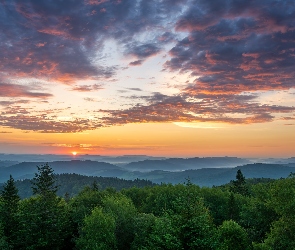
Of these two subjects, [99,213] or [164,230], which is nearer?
[164,230]

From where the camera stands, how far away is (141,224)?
5525 cm

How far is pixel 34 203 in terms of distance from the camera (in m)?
61.8

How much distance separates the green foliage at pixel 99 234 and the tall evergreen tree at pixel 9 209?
2023 cm

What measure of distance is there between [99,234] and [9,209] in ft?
96.2

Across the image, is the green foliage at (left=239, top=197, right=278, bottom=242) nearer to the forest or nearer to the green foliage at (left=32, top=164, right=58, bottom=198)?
the forest

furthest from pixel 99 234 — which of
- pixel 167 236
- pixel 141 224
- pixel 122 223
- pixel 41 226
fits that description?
pixel 167 236

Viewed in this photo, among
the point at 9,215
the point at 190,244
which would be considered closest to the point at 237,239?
the point at 190,244

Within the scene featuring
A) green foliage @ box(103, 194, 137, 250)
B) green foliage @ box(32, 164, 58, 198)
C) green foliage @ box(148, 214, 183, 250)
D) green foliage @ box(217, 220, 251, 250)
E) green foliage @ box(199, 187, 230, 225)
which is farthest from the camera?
green foliage @ box(199, 187, 230, 225)

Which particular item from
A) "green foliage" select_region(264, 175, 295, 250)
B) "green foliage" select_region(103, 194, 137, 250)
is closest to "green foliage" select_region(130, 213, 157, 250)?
"green foliage" select_region(103, 194, 137, 250)

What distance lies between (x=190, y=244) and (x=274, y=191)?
2249 cm

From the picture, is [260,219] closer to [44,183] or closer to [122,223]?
[122,223]

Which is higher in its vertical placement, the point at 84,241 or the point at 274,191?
the point at 274,191

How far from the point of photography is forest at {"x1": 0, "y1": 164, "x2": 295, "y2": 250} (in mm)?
31406

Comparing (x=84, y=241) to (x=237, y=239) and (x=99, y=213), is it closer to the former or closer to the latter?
(x=99, y=213)
